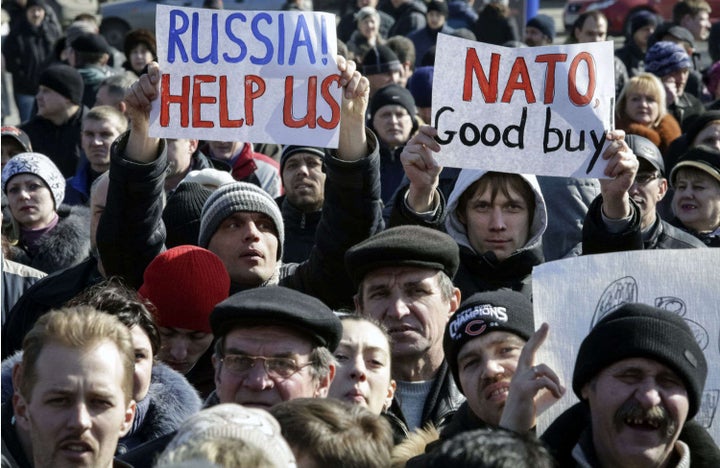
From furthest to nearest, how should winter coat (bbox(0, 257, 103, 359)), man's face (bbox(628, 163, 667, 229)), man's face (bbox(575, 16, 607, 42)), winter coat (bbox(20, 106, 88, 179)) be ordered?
1. man's face (bbox(575, 16, 607, 42))
2. winter coat (bbox(20, 106, 88, 179))
3. man's face (bbox(628, 163, 667, 229))
4. winter coat (bbox(0, 257, 103, 359))

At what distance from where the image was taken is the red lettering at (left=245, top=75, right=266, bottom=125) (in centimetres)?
585

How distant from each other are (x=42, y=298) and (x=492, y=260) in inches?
71.4

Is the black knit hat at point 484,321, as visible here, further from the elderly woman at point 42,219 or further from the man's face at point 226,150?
the man's face at point 226,150

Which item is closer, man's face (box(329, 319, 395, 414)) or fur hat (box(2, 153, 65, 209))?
man's face (box(329, 319, 395, 414))

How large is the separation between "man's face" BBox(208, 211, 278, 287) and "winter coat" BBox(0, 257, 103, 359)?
514 mm

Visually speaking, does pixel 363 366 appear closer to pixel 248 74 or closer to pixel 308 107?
pixel 308 107

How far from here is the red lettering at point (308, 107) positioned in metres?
5.74

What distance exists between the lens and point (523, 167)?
5.55 meters

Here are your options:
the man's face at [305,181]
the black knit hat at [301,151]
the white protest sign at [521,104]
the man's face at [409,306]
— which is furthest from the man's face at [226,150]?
the man's face at [409,306]

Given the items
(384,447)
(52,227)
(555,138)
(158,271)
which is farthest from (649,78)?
(384,447)

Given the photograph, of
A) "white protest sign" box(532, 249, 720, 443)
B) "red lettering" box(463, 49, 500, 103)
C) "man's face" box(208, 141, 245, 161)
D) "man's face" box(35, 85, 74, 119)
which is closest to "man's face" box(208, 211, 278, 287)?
"red lettering" box(463, 49, 500, 103)

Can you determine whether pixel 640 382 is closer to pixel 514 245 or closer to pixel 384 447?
pixel 384 447

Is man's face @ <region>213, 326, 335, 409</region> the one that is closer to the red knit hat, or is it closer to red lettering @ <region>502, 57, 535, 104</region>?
the red knit hat

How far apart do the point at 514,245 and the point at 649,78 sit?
4.79m
